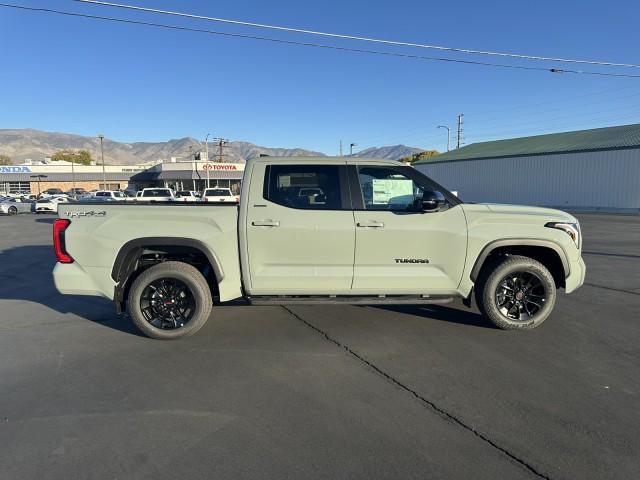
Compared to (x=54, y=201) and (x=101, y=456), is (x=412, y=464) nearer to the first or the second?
(x=101, y=456)

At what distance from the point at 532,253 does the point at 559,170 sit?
41.9m

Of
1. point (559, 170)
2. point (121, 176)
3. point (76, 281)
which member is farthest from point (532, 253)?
point (121, 176)

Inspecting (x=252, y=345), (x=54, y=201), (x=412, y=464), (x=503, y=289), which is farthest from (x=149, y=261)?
(x=54, y=201)

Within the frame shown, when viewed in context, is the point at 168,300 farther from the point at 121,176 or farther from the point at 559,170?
the point at 121,176

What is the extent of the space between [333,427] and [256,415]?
603 millimetres

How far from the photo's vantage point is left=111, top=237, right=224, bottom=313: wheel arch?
14.4 ft

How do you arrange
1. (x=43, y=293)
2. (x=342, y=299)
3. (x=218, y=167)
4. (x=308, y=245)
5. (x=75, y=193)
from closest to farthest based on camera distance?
(x=308, y=245)
(x=342, y=299)
(x=43, y=293)
(x=75, y=193)
(x=218, y=167)

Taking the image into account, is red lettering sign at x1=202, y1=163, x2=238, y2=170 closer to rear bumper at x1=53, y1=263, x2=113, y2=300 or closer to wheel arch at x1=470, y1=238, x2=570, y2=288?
rear bumper at x1=53, y1=263, x2=113, y2=300

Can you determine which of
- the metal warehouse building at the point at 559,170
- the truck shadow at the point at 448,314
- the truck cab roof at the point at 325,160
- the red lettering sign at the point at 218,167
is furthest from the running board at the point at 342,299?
the red lettering sign at the point at 218,167

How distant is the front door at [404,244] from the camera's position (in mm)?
4453

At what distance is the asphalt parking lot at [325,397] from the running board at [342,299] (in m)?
0.41

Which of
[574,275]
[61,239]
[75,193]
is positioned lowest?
[574,275]

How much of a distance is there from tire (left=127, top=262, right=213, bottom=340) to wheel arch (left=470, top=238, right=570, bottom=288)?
10.2 feet

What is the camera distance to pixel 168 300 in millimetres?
4590
